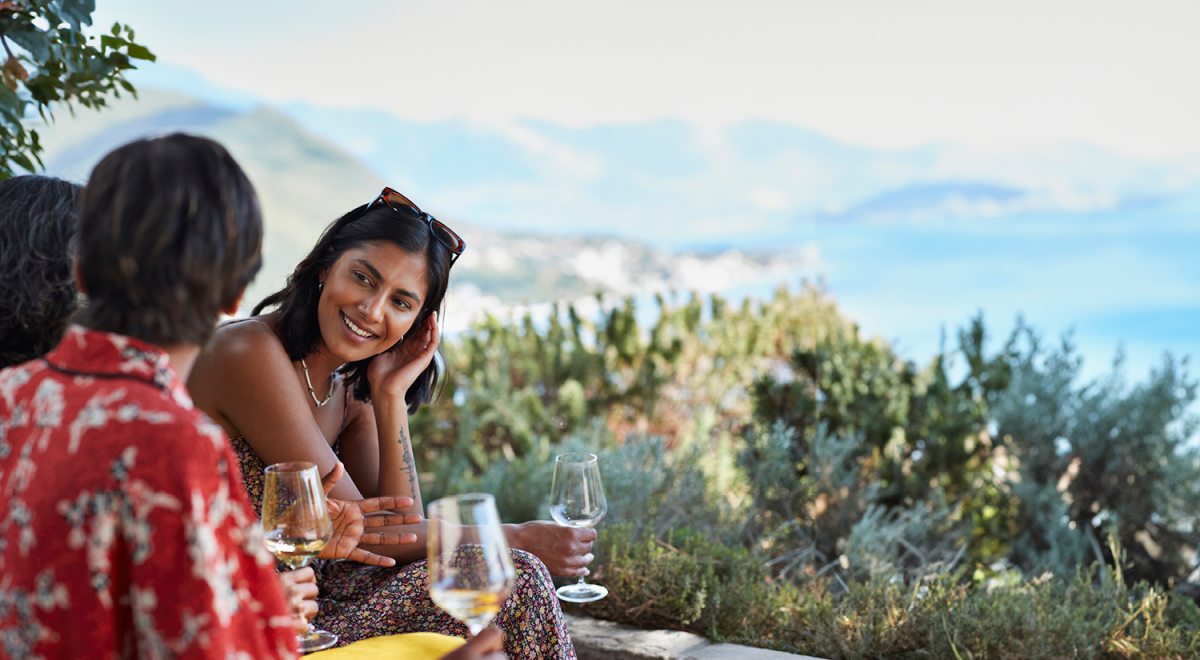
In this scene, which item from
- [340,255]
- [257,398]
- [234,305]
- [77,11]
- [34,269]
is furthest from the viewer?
[340,255]

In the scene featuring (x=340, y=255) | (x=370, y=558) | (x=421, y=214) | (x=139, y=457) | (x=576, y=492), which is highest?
(x=421, y=214)

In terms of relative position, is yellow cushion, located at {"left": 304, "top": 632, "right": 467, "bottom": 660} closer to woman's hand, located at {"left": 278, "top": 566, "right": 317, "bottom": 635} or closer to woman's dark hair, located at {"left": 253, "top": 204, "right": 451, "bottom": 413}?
woman's hand, located at {"left": 278, "top": 566, "right": 317, "bottom": 635}

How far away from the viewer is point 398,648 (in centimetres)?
201

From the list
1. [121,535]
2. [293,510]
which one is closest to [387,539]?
[293,510]

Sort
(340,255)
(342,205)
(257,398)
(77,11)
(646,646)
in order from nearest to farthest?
(77,11) < (257,398) < (340,255) < (646,646) < (342,205)

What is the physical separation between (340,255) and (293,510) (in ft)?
3.54

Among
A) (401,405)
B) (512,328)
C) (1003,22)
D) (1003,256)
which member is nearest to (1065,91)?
(1003,22)

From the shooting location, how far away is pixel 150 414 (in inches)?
39.4

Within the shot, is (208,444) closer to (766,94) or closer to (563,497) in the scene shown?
(563,497)

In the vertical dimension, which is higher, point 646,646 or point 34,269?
point 34,269

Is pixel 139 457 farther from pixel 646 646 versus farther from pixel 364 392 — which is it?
pixel 646 646

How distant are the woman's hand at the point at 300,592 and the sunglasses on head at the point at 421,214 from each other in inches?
44.4

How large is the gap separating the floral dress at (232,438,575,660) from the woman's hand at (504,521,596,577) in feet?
0.67

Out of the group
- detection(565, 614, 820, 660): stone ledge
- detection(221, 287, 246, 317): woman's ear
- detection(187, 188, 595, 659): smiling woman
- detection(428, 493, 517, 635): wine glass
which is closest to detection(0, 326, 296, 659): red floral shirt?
detection(221, 287, 246, 317): woman's ear
